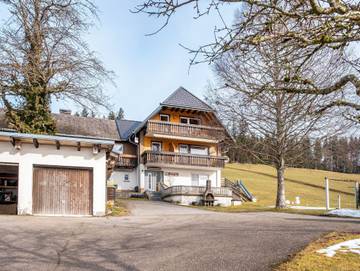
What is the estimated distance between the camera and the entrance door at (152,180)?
3703 cm

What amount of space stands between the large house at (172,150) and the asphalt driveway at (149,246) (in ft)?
75.2

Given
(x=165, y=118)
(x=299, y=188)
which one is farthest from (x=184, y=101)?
(x=299, y=188)

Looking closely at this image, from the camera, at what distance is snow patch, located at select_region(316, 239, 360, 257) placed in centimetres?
795

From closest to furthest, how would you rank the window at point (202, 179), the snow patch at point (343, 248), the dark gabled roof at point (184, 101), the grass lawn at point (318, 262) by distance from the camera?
the grass lawn at point (318, 262) < the snow patch at point (343, 248) < the dark gabled roof at point (184, 101) < the window at point (202, 179)

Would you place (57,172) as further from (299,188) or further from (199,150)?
(299,188)

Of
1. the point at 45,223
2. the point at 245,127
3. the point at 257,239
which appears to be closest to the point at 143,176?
the point at 245,127

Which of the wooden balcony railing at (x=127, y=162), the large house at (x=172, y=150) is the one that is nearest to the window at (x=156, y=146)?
the large house at (x=172, y=150)

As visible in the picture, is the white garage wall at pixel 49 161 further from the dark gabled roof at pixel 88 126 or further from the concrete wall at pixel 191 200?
the dark gabled roof at pixel 88 126

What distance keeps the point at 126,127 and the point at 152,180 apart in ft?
23.4

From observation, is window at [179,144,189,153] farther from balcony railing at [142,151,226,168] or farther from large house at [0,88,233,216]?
balcony railing at [142,151,226,168]

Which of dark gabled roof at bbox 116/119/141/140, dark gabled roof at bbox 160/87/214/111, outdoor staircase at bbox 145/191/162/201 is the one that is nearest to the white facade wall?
outdoor staircase at bbox 145/191/162/201

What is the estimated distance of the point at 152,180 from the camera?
122 feet

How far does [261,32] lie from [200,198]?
26942 mm

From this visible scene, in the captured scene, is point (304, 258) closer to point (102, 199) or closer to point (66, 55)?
point (102, 199)
